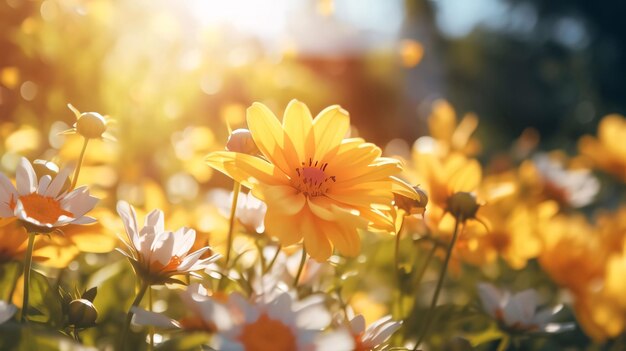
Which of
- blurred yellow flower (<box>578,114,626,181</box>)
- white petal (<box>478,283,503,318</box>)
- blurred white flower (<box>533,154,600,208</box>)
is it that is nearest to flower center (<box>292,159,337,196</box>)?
white petal (<box>478,283,503,318</box>)

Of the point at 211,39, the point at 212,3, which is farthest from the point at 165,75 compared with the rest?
the point at 212,3

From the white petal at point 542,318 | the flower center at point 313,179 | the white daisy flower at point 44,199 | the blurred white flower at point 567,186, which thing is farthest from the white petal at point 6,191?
the blurred white flower at point 567,186

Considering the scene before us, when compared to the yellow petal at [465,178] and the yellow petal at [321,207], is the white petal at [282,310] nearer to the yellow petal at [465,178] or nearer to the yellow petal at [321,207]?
the yellow petal at [321,207]

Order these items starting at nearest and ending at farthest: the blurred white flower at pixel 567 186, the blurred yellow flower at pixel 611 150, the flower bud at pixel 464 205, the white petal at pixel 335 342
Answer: the white petal at pixel 335 342
the flower bud at pixel 464 205
the blurred white flower at pixel 567 186
the blurred yellow flower at pixel 611 150

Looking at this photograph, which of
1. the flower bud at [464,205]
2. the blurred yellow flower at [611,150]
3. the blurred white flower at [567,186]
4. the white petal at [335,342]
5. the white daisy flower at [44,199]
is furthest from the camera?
the blurred yellow flower at [611,150]

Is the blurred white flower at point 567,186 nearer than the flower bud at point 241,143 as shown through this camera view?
No

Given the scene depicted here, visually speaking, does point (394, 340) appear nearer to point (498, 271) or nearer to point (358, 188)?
point (358, 188)

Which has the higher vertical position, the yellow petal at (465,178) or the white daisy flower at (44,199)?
the yellow petal at (465,178)

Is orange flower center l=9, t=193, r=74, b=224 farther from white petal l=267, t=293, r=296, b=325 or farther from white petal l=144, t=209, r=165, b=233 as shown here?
white petal l=267, t=293, r=296, b=325

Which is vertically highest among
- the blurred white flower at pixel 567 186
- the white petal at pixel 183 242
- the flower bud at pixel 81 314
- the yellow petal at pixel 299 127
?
the blurred white flower at pixel 567 186
